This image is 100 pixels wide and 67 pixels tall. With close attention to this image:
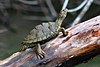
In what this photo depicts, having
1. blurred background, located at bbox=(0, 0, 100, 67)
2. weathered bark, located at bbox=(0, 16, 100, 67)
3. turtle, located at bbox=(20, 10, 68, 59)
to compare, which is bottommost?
weathered bark, located at bbox=(0, 16, 100, 67)

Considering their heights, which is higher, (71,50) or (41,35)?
(41,35)

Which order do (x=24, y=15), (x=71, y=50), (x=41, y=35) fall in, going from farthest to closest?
(x=24, y=15) → (x=41, y=35) → (x=71, y=50)

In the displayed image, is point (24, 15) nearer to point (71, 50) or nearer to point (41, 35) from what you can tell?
point (41, 35)

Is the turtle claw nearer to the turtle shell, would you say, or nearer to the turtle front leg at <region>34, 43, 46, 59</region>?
the turtle front leg at <region>34, 43, 46, 59</region>

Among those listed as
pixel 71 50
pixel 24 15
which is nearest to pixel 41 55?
pixel 71 50

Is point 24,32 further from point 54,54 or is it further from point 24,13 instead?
point 54,54

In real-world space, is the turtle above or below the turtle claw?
above

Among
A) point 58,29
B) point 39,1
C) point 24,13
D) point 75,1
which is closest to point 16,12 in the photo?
point 24,13

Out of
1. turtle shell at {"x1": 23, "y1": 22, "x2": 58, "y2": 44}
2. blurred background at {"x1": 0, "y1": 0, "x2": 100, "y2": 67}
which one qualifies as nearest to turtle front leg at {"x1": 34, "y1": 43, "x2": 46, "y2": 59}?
turtle shell at {"x1": 23, "y1": 22, "x2": 58, "y2": 44}

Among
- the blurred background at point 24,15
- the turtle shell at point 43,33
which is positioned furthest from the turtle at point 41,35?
the blurred background at point 24,15
